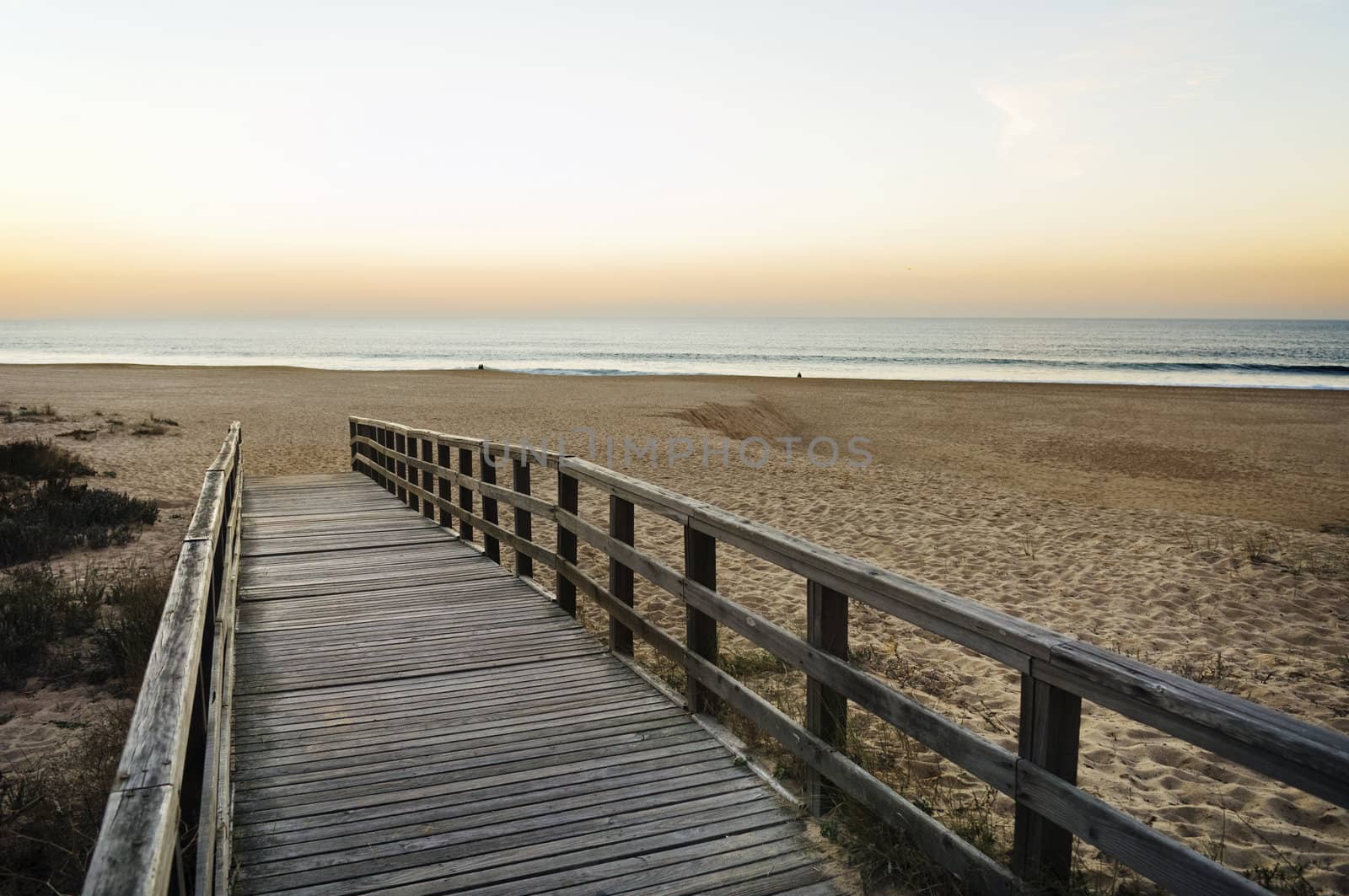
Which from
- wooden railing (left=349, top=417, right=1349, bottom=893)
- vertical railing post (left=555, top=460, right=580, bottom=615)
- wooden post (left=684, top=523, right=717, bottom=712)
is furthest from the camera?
vertical railing post (left=555, top=460, right=580, bottom=615)

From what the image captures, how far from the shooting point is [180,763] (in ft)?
5.40

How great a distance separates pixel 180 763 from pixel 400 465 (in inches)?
432

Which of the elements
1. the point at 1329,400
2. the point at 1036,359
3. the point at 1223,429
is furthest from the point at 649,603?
the point at 1036,359

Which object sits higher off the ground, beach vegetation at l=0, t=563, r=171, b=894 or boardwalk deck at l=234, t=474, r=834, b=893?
boardwalk deck at l=234, t=474, r=834, b=893

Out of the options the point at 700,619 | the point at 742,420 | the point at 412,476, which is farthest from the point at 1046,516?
the point at 742,420

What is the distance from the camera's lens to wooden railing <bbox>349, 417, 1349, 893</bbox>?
5.74ft

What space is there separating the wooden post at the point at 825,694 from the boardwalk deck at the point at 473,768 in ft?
0.47

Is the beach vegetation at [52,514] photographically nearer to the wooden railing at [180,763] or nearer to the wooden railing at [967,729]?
the wooden railing at [180,763]

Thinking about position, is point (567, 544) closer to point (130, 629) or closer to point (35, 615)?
point (130, 629)

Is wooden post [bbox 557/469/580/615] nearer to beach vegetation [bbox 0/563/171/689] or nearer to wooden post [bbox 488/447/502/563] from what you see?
wooden post [bbox 488/447/502/563]

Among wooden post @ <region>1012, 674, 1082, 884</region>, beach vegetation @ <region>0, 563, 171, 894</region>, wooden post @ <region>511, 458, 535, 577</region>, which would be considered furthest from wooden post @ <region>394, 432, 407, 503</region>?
wooden post @ <region>1012, 674, 1082, 884</region>

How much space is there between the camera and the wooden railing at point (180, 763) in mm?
1279

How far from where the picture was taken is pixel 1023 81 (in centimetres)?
1870

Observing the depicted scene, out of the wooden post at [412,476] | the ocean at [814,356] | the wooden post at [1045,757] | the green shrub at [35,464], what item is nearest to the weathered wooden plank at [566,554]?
the wooden post at [1045,757]
